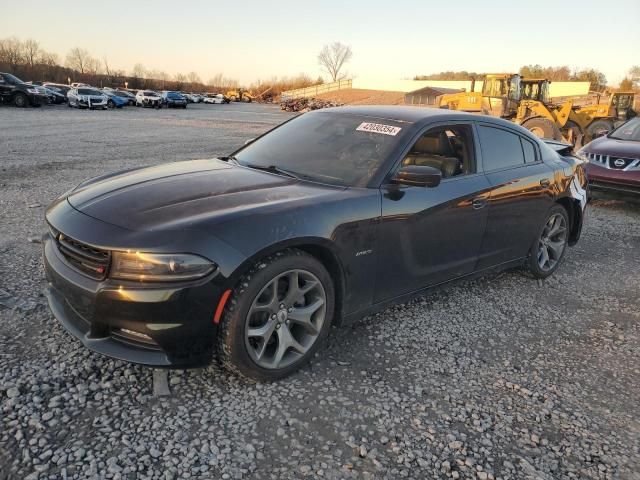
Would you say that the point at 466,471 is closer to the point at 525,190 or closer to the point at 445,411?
the point at 445,411

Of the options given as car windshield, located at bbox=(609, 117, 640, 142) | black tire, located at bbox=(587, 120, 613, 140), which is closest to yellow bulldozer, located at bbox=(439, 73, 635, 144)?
black tire, located at bbox=(587, 120, 613, 140)

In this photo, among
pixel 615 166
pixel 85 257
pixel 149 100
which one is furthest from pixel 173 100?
pixel 85 257

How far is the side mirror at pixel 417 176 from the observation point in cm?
301

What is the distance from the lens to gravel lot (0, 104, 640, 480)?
2.14 m

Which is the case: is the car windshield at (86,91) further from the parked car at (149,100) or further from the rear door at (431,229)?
the rear door at (431,229)

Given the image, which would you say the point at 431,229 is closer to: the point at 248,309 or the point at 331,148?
the point at 331,148

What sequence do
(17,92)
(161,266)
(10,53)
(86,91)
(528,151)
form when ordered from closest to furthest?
(161,266) < (528,151) < (17,92) < (86,91) < (10,53)

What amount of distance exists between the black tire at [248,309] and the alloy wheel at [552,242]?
283cm

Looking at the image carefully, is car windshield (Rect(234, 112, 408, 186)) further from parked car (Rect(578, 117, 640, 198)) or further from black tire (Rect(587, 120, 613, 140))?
black tire (Rect(587, 120, 613, 140))

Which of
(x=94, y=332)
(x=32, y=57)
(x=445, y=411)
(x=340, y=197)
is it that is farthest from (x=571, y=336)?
(x=32, y=57)

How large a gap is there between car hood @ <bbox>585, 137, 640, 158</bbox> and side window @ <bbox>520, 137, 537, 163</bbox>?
406 centimetres

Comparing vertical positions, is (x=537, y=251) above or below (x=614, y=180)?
below

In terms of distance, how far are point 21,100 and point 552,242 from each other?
30.9 metres

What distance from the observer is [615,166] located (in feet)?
24.4
